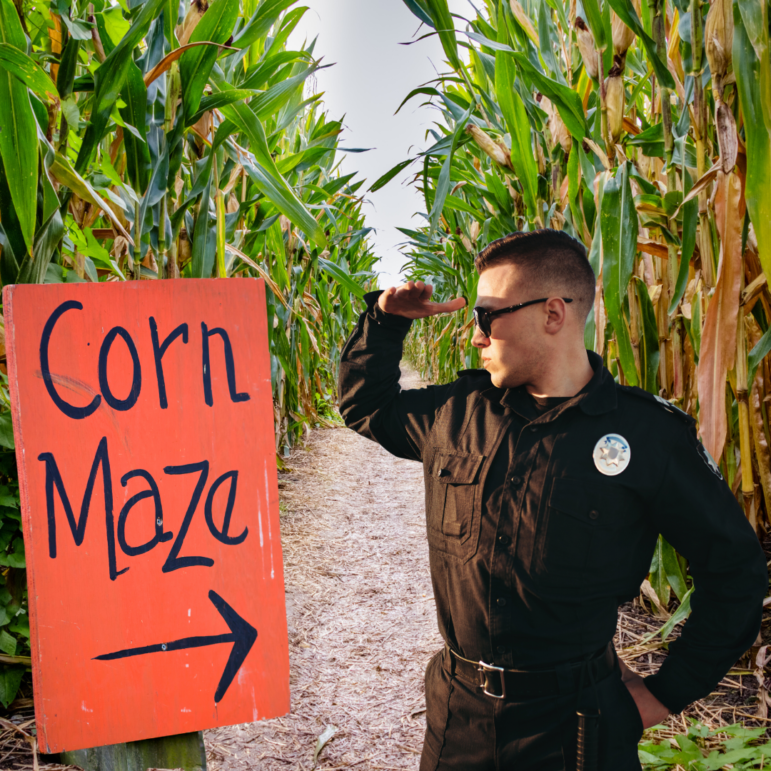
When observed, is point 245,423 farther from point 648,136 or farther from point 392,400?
point 648,136

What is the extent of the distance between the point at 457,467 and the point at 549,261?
0.33m

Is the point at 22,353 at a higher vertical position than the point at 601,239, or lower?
lower

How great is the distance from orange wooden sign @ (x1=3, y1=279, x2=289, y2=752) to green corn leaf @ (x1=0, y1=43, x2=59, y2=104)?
0.31 m

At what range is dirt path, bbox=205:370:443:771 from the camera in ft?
3.99

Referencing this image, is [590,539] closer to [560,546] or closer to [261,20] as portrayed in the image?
[560,546]

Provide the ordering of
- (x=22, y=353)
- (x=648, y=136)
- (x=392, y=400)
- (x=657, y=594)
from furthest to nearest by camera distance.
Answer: (x=657, y=594), (x=648, y=136), (x=392, y=400), (x=22, y=353)

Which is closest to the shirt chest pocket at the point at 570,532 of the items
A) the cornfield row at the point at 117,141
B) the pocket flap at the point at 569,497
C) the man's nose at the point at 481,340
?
the pocket flap at the point at 569,497

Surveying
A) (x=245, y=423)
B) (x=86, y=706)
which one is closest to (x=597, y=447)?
(x=245, y=423)

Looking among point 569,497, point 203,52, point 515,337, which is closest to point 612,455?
point 569,497

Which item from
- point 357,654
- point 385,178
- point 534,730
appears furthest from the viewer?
point 357,654

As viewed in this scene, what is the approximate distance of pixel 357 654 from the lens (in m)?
1.58

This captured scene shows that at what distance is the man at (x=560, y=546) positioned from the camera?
2.35 ft

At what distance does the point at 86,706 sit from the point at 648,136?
1.48 m

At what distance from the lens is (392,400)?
3.31ft
